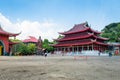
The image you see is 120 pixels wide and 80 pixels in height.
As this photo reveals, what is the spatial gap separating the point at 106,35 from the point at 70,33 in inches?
564

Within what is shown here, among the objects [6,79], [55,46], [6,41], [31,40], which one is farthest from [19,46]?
[6,79]

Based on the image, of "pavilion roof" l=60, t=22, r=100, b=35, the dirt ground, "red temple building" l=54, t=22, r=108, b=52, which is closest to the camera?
the dirt ground

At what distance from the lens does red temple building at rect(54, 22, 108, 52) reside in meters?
53.9

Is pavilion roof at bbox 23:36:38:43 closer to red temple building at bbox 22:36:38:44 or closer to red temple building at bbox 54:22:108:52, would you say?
red temple building at bbox 22:36:38:44

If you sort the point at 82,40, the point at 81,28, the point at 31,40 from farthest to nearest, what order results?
the point at 31,40 → the point at 81,28 → the point at 82,40

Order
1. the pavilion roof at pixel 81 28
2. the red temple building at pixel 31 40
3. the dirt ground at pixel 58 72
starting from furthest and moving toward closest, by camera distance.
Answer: the red temple building at pixel 31 40 → the pavilion roof at pixel 81 28 → the dirt ground at pixel 58 72

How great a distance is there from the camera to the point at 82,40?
185ft

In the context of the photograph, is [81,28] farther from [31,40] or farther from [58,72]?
[58,72]

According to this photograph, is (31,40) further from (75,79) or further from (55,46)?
(75,79)

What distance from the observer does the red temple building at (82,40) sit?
5392 cm

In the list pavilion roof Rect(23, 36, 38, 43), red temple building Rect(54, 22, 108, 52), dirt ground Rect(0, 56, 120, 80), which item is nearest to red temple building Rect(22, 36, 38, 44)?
pavilion roof Rect(23, 36, 38, 43)

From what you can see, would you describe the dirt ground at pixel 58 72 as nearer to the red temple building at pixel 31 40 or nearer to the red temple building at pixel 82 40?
the red temple building at pixel 82 40

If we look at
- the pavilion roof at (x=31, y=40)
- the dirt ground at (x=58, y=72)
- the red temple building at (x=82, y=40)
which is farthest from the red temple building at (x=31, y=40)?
the dirt ground at (x=58, y=72)

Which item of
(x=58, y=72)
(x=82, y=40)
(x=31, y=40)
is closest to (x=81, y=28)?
(x=82, y=40)
